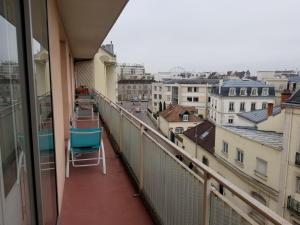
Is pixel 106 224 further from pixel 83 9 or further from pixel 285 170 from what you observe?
→ pixel 285 170

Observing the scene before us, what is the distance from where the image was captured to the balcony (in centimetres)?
129

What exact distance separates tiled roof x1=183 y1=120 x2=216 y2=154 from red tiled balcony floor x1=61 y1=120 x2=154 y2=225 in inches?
495

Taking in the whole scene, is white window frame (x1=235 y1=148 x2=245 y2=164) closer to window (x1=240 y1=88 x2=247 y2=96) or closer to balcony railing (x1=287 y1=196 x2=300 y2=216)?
balcony railing (x1=287 y1=196 x2=300 y2=216)

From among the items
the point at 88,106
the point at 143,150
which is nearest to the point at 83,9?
the point at 143,150

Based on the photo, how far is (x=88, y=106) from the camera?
26.0ft

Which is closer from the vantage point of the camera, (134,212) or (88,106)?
(134,212)

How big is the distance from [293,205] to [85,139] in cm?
1016

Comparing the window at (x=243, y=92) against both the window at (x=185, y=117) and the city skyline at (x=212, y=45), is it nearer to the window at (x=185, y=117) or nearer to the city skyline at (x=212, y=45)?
the window at (x=185, y=117)

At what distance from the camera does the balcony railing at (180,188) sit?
117 centimetres

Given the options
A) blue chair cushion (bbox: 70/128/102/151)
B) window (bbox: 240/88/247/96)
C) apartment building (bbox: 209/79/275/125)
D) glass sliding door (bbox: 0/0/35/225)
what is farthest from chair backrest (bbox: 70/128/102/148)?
window (bbox: 240/88/247/96)

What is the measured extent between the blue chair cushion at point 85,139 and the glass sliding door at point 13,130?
2.21 metres

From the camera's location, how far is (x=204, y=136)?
1798 centimetres

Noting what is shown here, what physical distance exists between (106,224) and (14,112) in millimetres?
1716

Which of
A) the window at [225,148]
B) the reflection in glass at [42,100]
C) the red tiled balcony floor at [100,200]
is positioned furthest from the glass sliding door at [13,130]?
the window at [225,148]
